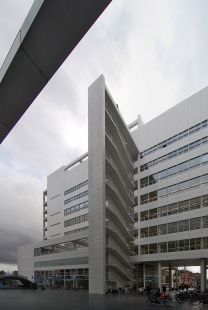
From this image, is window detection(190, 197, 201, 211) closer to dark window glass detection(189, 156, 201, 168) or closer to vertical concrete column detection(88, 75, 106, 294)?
dark window glass detection(189, 156, 201, 168)

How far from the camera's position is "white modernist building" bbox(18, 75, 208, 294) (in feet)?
134

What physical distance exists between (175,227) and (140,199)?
9763 millimetres

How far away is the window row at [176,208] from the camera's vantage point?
144 feet

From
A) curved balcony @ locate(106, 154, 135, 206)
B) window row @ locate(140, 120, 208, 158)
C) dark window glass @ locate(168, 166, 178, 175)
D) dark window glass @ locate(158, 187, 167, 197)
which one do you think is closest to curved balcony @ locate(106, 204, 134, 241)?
curved balcony @ locate(106, 154, 135, 206)

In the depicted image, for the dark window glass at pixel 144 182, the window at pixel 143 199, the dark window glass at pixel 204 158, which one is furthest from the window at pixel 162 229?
the dark window glass at pixel 204 158

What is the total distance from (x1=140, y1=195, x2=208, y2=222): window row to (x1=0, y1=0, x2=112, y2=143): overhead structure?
4127 cm

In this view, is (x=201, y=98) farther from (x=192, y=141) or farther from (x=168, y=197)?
(x=168, y=197)

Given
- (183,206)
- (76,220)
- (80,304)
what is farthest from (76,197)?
(80,304)

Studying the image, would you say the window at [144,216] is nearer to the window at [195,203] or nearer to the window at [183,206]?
the window at [183,206]

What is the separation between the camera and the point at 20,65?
550cm

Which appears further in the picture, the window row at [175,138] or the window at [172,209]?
the window at [172,209]

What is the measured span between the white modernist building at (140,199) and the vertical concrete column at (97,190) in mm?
124

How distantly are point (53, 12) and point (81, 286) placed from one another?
56113 mm

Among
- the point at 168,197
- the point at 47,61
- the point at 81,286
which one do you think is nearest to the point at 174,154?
the point at 168,197
